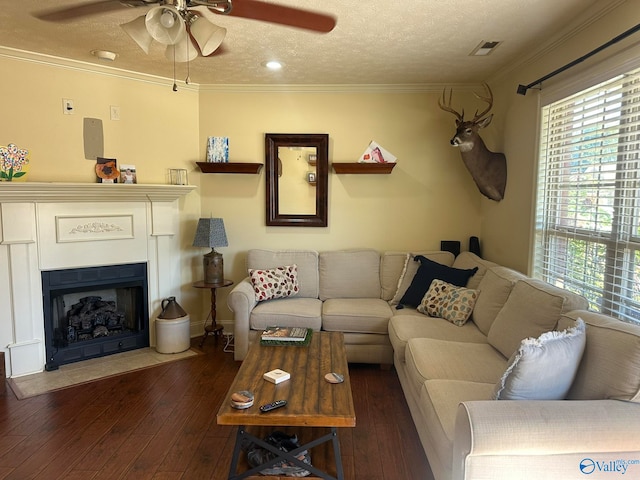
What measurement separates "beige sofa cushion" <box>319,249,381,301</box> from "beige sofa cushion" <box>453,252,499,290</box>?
2.47ft

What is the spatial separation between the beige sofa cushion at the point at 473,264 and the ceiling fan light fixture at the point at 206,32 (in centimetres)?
256

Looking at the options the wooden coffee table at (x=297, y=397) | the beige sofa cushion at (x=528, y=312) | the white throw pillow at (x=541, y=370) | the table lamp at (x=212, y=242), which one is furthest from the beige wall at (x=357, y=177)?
the white throw pillow at (x=541, y=370)

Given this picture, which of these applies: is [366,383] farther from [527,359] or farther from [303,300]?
[527,359]

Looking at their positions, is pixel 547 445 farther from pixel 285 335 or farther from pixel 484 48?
pixel 484 48

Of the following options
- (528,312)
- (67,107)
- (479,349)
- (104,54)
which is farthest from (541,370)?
(67,107)

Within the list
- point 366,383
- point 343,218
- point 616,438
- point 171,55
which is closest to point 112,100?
point 171,55

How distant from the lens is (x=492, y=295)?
9.36ft

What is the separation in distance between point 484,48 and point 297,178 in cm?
197

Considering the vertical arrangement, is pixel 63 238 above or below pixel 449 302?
above

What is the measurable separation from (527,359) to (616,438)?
0.36m

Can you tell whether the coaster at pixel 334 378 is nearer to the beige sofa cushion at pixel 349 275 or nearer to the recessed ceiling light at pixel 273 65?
the beige sofa cushion at pixel 349 275

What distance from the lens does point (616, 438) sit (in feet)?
4.71

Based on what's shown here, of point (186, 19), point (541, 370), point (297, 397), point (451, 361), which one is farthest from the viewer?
point (451, 361)

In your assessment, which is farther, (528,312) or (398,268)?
(398,268)
